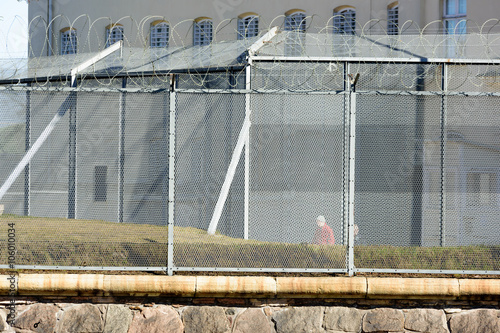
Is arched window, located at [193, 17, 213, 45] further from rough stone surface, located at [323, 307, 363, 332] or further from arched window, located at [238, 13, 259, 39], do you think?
rough stone surface, located at [323, 307, 363, 332]

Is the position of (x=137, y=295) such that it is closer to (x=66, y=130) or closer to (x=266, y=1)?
(x=66, y=130)

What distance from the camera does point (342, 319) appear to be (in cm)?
583

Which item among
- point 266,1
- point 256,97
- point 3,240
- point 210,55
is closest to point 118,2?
point 266,1

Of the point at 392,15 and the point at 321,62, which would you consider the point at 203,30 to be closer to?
the point at 392,15

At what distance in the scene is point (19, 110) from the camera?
648 cm

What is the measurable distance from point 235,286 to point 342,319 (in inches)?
40.6

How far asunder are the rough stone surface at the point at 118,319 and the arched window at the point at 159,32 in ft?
61.4

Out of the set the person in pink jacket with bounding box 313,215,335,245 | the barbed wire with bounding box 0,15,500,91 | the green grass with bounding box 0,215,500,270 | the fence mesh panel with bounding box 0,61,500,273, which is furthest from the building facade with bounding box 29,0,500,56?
the green grass with bounding box 0,215,500,270

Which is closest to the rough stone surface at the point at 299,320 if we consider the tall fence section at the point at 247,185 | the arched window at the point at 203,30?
the tall fence section at the point at 247,185

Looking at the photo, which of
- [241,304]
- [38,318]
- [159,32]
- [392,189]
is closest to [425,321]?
[392,189]

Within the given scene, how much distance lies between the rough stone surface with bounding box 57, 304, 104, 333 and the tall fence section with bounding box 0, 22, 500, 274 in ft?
1.27

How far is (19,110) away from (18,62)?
1.89m

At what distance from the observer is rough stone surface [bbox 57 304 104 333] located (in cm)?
579

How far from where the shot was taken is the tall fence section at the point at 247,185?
610 centimetres
